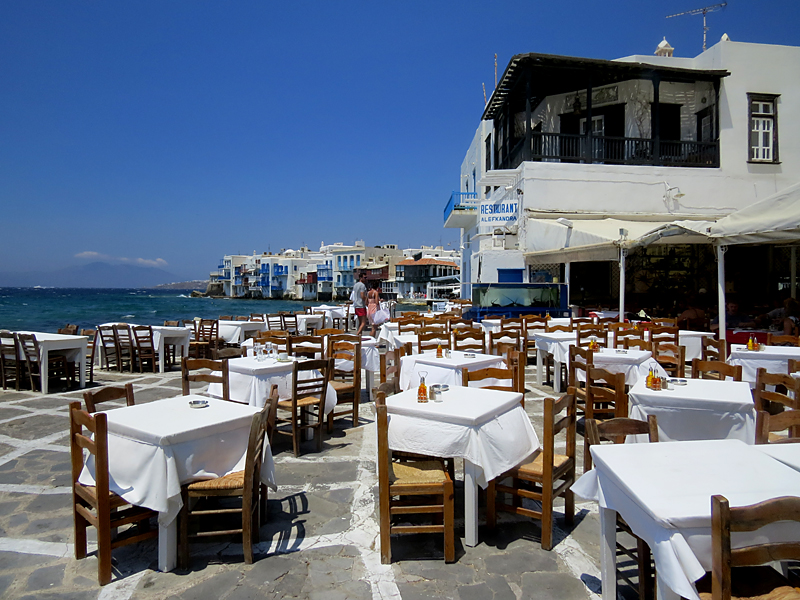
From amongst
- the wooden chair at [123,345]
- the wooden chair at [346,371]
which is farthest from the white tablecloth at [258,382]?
the wooden chair at [123,345]

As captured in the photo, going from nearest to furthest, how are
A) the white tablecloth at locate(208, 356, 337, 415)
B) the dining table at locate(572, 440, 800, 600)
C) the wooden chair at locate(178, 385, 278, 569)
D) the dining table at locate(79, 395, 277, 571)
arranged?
the dining table at locate(572, 440, 800, 600) → the dining table at locate(79, 395, 277, 571) → the wooden chair at locate(178, 385, 278, 569) → the white tablecloth at locate(208, 356, 337, 415)

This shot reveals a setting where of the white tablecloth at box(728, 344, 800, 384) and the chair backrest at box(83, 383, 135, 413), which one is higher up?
the chair backrest at box(83, 383, 135, 413)

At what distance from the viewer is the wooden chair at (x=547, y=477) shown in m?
3.20

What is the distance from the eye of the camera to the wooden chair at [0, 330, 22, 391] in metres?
8.30

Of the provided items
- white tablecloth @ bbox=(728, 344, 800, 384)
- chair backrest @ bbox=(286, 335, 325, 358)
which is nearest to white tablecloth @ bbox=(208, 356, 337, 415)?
chair backrest @ bbox=(286, 335, 325, 358)

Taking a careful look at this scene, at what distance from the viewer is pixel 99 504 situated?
291cm

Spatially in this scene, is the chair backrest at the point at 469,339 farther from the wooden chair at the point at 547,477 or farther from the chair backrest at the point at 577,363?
the wooden chair at the point at 547,477

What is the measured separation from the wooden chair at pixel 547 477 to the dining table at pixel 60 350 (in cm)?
746

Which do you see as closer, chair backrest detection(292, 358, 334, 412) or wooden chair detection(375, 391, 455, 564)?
wooden chair detection(375, 391, 455, 564)

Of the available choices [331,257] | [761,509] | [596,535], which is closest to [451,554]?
[596,535]

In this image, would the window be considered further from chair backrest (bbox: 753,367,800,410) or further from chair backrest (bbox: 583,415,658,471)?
chair backrest (bbox: 583,415,658,471)

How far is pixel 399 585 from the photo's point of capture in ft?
9.42

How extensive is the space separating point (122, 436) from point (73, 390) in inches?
253

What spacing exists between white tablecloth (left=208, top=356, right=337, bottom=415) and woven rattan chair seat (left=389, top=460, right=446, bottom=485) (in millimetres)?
2067
